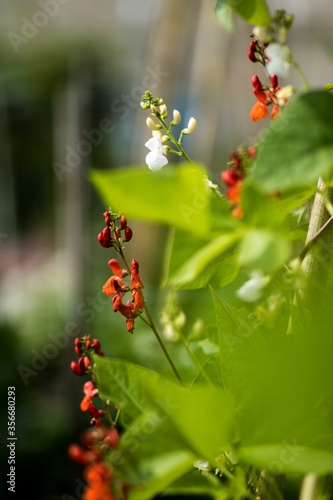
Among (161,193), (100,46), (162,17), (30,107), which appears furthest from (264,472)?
(100,46)

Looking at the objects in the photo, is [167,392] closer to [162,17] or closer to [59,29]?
[162,17]

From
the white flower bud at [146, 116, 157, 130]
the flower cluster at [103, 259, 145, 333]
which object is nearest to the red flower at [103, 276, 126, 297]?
the flower cluster at [103, 259, 145, 333]

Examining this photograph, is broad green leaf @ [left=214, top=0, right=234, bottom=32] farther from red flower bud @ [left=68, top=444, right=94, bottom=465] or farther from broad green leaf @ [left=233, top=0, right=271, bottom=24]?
red flower bud @ [left=68, top=444, right=94, bottom=465]

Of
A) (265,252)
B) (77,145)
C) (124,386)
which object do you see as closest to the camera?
(265,252)

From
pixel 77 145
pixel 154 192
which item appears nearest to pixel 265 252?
pixel 154 192

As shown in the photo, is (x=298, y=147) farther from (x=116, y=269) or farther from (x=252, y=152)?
(x=116, y=269)

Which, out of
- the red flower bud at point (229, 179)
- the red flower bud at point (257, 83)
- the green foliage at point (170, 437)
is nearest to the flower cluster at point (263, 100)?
the red flower bud at point (257, 83)
